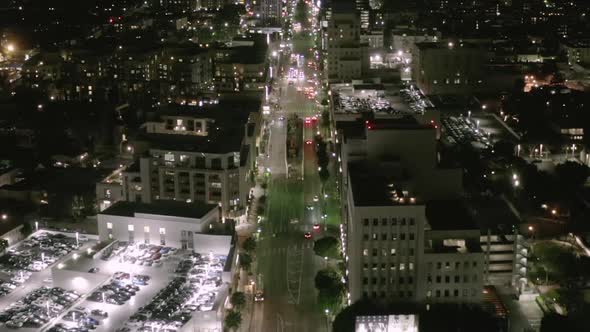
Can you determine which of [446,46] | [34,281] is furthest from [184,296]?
[446,46]

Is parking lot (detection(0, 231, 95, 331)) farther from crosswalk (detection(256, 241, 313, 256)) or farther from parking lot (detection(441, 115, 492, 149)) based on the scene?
parking lot (detection(441, 115, 492, 149))

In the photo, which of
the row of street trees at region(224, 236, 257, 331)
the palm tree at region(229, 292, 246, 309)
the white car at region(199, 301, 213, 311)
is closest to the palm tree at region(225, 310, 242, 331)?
the row of street trees at region(224, 236, 257, 331)

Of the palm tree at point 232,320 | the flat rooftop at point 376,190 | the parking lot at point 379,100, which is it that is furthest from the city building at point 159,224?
the parking lot at point 379,100

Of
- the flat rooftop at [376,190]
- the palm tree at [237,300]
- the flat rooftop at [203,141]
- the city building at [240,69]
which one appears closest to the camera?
the flat rooftop at [376,190]

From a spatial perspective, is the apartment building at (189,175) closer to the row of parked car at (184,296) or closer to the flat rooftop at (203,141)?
the flat rooftop at (203,141)

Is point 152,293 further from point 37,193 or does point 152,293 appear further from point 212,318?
point 37,193

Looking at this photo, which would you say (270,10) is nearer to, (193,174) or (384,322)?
(193,174)
